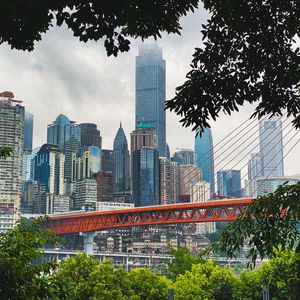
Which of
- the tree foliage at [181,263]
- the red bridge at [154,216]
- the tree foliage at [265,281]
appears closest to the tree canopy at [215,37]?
the tree foliage at [265,281]

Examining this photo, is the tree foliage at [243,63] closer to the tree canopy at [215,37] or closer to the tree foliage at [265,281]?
the tree canopy at [215,37]

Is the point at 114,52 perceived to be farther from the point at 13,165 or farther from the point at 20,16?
the point at 13,165

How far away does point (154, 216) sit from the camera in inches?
3031

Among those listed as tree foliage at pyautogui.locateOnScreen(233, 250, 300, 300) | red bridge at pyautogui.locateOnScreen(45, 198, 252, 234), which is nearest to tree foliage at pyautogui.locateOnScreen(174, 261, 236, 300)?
tree foliage at pyautogui.locateOnScreen(233, 250, 300, 300)

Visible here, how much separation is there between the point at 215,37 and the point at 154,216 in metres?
72.9

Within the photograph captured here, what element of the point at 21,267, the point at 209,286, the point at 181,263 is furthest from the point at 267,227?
the point at 181,263

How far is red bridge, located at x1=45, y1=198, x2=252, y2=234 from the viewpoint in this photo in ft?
220

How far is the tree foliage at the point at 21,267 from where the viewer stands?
23.5 ft

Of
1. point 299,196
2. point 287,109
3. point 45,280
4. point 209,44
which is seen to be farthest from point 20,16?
point 45,280

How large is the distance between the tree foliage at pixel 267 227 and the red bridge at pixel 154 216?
55.1 meters

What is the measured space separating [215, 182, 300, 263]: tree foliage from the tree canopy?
1.37 metres

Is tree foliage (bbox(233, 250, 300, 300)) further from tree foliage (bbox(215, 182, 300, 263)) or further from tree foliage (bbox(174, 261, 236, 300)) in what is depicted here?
tree foliage (bbox(215, 182, 300, 263))

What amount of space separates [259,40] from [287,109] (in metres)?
0.69

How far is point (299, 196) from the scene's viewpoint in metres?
5.75
